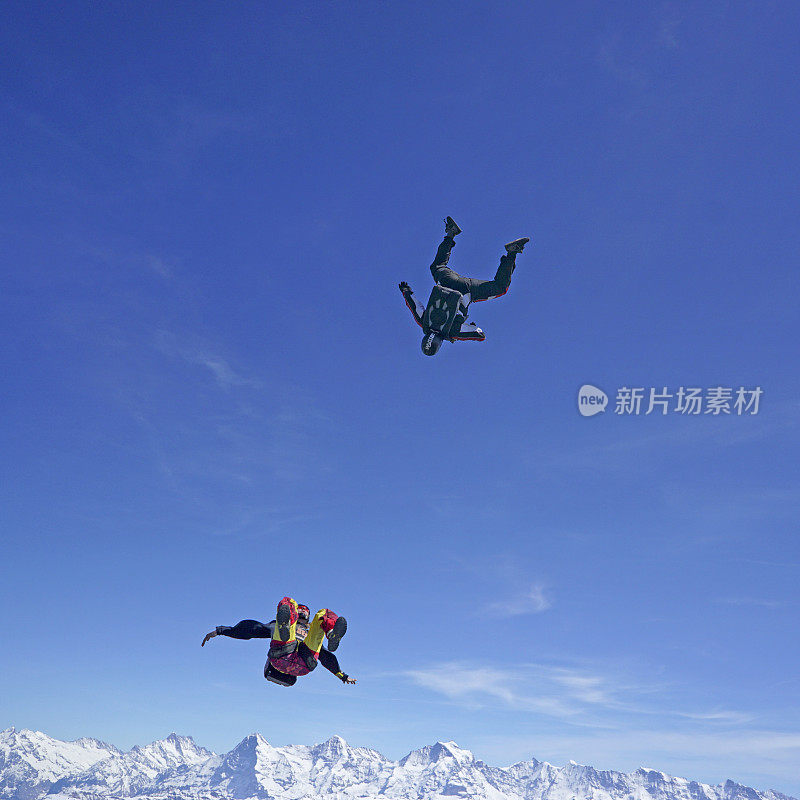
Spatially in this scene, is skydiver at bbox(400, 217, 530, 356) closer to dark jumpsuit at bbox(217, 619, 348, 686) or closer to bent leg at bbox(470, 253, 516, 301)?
bent leg at bbox(470, 253, 516, 301)

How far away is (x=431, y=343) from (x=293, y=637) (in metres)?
13.7

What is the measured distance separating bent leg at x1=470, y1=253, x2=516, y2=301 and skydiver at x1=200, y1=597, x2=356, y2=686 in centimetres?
1542

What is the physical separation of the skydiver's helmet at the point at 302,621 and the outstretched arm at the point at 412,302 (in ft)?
45.6

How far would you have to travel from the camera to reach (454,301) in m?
26.5

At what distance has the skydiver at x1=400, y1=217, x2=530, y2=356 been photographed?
2642cm

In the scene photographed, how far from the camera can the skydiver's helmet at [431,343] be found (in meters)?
26.2

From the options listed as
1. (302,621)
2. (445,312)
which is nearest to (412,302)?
(445,312)

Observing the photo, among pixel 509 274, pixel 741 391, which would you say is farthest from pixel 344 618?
pixel 741 391

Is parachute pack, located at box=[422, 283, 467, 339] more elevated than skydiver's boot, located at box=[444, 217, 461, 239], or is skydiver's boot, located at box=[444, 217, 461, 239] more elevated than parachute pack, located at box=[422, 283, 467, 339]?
skydiver's boot, located at box=[444, 217, 461, 239]

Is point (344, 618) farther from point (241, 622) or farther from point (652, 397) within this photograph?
point (652, 397)

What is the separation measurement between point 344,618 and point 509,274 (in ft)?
53.6

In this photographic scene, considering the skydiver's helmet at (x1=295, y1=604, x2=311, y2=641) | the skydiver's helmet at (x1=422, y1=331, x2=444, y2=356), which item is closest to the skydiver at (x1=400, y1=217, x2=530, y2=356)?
the skydiver's helmet at (x1=422, y1=331, x2=444, y2=356)

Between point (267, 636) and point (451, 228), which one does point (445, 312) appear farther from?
point (267, 636)

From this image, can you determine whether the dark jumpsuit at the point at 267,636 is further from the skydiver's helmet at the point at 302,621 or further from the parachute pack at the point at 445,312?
the parachute pack at the point at 445,312
